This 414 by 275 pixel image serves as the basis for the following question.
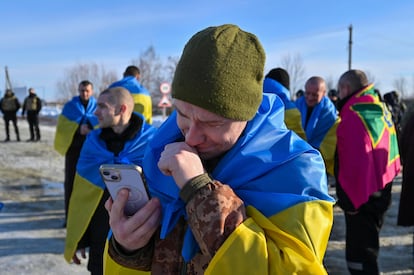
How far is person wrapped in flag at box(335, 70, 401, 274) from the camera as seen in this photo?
179 inches

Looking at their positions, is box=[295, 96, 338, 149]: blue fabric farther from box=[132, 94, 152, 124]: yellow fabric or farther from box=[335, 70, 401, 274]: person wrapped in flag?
A: box=[132, 94, 152, 124]: yellow fabric

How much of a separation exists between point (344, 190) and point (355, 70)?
4.56 ft

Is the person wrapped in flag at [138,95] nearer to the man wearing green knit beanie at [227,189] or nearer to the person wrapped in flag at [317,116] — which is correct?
the person wrapped in flag at [317,116]

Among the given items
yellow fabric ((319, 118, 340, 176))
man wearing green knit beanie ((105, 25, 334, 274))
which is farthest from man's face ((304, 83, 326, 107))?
man wearing green knit beanie ((105, 25, 334, 274))

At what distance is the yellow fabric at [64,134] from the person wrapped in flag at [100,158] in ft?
9.31

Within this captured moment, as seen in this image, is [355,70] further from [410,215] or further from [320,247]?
A: [320,247]

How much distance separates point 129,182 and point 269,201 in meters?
0.45

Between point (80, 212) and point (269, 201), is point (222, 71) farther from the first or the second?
point (80, 212)

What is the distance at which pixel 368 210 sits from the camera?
183 inches

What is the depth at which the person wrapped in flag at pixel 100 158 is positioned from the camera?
351cm

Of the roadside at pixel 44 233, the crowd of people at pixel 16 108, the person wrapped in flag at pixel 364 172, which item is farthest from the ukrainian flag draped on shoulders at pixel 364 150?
the crowd of people at pixel 16 108

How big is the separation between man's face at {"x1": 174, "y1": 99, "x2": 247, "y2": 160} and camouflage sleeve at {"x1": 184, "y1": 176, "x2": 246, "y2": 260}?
0.16m

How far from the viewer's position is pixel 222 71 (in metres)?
1.33

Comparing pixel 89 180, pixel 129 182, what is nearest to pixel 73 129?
pixel 89 180
